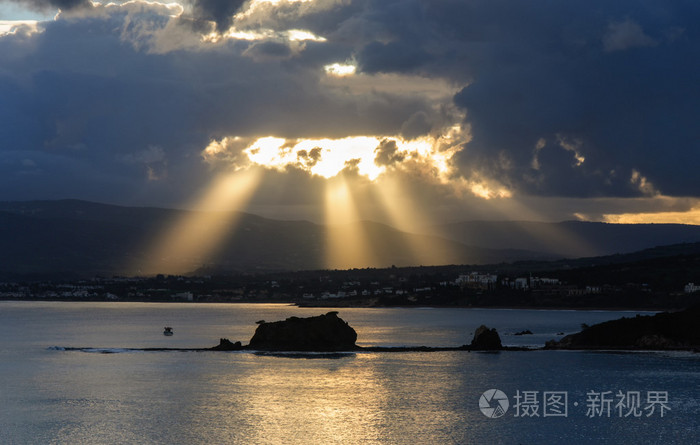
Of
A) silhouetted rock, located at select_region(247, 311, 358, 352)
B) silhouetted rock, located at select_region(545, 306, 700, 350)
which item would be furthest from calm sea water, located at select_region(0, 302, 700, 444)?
silhouetted rock, located at select_region(545, 306, 700, 350)

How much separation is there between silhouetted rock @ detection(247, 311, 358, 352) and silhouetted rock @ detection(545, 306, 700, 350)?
109 ft

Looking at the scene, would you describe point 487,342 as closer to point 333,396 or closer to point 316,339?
point 316,339

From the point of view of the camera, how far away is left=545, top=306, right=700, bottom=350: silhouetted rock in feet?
464

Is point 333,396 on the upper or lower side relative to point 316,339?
lower

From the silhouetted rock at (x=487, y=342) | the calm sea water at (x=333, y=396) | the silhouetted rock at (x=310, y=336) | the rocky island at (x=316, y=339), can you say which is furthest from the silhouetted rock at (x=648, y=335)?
the silhouetted rock at (x=310, y=336)

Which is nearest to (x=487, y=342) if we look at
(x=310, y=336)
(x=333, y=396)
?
(x=310, y=336)

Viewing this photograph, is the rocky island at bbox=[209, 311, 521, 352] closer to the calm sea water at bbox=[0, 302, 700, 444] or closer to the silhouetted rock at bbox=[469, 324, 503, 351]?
the silhouetted rock at bbox=[469, 324, 503, 351]

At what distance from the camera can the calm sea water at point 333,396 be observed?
71.8 meters

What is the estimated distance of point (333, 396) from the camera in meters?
92.6

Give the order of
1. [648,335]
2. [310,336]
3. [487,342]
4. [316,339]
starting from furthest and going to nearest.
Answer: [648,335] < [487,342] < [316,339] < [310,336]

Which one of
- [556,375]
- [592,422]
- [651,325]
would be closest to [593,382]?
[556,375]

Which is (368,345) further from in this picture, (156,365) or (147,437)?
(147,437)

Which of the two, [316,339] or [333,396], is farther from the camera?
[316,339]

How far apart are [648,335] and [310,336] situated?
54324 millimetres
